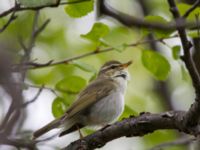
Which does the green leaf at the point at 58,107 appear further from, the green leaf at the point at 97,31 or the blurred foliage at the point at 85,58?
the green leaf at the point at 97,31

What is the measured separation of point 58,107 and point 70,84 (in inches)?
8.4

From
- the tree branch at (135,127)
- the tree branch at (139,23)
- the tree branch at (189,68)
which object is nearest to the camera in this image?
the tree branch at (139,23)

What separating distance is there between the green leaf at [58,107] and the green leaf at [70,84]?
0.11 metres

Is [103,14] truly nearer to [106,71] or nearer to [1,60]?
[1,60]

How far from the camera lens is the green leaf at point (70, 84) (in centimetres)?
451

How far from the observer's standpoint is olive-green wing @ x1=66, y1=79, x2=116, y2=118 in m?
5.01

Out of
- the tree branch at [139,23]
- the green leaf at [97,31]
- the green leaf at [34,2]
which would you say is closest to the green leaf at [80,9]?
the green leaf at [97,31]

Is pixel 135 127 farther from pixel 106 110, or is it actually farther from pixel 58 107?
pixel 106 110

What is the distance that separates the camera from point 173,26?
227 cm

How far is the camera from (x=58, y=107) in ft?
14.8

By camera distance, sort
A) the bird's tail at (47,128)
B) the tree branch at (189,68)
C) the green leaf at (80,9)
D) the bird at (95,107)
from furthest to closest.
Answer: the bird at (95,107), the bird's tail at (47,128), the green leaf at (80,9), the tree branch at (189,68)

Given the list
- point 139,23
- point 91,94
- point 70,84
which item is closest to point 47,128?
point 70,84

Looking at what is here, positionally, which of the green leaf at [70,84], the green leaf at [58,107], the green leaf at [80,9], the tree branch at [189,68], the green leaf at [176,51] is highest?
the green leaf at [80,9]

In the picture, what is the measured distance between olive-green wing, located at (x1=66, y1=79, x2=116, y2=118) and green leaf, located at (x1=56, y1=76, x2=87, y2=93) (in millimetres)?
306
